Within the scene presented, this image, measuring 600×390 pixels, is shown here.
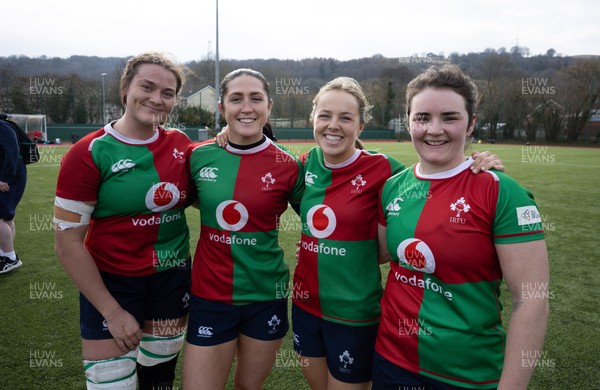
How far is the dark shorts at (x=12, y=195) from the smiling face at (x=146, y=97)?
4725 mm

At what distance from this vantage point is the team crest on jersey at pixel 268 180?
2.78 m

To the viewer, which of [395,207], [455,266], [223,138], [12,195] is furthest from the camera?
[12,195]

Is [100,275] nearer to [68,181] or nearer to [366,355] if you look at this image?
[68,181]

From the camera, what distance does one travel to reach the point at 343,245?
101 inches

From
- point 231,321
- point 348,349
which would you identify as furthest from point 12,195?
point 348,349

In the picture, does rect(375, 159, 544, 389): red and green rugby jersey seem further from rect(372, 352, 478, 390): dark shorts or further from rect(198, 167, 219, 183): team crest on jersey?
rect(198, 167, 219, 183): team crest on jersey

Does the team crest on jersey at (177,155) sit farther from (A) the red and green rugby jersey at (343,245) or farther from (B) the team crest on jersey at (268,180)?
(A) the red and green rugby jersey at (343,245)

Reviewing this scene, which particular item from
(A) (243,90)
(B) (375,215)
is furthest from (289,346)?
(A) (243,90)

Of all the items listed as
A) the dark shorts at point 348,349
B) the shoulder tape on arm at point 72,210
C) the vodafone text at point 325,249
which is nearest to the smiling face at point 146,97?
the shoulder tape on arm at point 72,210

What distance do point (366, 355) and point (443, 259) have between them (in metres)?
0.90

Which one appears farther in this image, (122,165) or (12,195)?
(12,195)

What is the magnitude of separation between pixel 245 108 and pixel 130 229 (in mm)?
1052

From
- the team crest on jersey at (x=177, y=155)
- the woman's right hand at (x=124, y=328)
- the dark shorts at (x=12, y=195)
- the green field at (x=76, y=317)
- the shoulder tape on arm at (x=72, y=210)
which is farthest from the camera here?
the dark shorts at (x=12, y=195)

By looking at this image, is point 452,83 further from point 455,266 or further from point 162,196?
point 162,196
